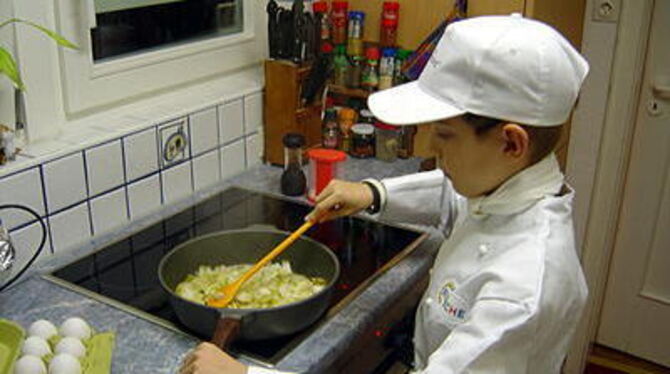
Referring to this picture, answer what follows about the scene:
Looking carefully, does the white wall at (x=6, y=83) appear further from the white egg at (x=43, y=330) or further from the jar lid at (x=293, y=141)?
the jar lid at (x=293, y=141)

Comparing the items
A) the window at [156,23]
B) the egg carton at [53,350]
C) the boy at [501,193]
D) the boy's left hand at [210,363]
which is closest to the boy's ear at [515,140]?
the boy at [501,193]

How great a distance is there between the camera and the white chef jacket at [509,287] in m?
0.86

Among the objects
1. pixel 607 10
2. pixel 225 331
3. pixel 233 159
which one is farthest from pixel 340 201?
pixel 607 10

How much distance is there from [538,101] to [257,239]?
2.09 ft

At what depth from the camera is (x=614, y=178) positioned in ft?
7.20

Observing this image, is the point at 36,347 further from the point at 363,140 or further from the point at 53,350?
the point at 363,140

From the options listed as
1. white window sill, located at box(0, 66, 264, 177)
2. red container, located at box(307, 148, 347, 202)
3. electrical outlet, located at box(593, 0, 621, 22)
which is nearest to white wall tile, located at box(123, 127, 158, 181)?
white window sill, located at box(0, 66, 264, 177)

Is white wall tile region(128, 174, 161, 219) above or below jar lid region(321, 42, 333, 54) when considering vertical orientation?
below

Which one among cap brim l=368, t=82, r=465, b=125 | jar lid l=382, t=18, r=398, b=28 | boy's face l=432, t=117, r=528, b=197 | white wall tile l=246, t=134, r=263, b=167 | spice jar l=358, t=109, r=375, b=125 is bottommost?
white wall tile l=246, t=134, r=263, b=167

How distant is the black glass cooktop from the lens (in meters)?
1.16

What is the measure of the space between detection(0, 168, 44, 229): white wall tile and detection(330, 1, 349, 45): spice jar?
0.87m

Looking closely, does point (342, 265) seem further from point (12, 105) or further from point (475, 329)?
point (12, 105)

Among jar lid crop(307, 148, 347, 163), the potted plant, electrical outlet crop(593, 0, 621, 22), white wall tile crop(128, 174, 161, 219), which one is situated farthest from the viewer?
electrical outlet crop(593, 0, 621, 22)

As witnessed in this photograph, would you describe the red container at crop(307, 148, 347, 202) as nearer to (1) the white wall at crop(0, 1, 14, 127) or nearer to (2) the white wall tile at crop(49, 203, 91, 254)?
(2) the white wall tile at crop(49, 203, 91, 254)
